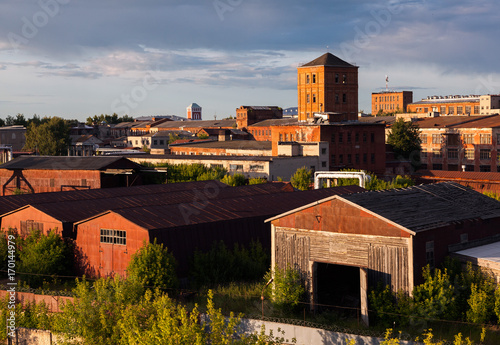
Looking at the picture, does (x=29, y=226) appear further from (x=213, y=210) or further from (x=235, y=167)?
(x=235, y=167)

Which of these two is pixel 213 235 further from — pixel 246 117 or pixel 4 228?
pixel 246 117

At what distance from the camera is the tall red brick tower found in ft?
284

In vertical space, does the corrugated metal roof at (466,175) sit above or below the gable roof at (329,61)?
below

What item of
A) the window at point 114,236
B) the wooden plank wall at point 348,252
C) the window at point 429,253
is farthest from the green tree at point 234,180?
the window at point 429,253

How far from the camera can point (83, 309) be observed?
22906mm

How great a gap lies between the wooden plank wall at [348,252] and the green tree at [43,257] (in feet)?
40.4

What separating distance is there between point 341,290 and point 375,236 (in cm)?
473

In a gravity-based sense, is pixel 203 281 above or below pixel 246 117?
below

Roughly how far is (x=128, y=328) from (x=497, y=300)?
42.1 ft

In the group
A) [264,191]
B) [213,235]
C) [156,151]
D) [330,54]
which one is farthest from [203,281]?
[156,151]

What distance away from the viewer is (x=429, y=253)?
76.4 feet

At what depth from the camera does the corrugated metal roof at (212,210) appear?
30.6m

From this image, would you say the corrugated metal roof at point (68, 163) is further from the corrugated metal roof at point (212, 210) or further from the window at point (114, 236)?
the window at point (114, 236)

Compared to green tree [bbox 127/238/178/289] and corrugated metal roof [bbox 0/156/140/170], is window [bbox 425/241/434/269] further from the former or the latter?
corrugated metal roof [bbox 0/156/140/170]
